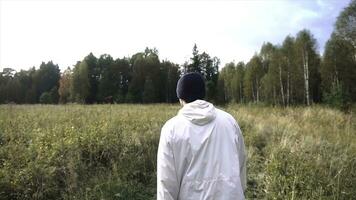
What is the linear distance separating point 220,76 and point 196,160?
85061 mm

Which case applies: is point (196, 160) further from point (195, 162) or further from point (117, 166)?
point (117, 166)

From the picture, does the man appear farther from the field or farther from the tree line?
the tree line

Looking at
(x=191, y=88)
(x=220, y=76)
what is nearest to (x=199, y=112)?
(x=191, y=88)

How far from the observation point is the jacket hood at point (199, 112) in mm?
2840

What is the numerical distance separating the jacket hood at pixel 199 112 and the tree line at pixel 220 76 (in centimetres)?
3473

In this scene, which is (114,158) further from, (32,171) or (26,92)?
(26,92)

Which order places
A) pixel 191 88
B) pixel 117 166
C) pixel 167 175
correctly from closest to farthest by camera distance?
pixel 167 175 → pixel 191 88 → pixel 117 166

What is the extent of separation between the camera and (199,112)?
285cm

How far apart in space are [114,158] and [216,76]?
78.6 metres

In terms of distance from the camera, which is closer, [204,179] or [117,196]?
[204,179]

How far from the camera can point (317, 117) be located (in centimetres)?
1390

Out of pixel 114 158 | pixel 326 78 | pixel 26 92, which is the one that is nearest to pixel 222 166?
pixel 114 158

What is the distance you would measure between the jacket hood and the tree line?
114ft

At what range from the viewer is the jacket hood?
2840mm
